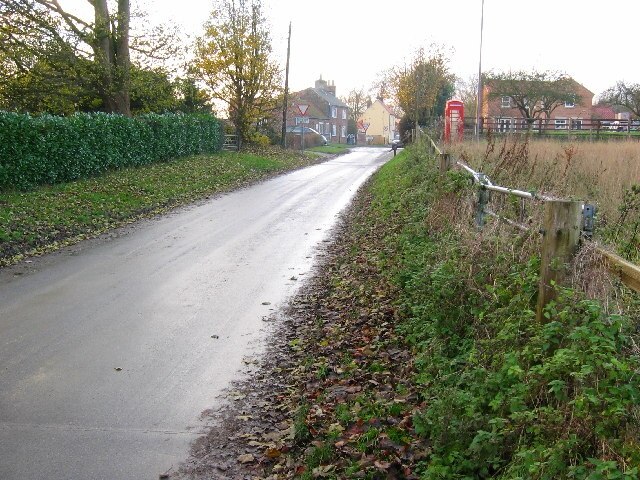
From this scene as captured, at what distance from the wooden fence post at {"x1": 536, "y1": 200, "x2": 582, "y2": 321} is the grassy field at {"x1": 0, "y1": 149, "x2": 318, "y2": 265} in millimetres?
9385

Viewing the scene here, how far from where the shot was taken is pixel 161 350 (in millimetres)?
7055

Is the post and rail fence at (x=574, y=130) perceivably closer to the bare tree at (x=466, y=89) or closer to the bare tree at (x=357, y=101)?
the bare tree at (x=466, y=89)

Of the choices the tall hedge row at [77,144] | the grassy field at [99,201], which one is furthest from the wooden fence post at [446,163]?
the tall hedge row at [77,144]

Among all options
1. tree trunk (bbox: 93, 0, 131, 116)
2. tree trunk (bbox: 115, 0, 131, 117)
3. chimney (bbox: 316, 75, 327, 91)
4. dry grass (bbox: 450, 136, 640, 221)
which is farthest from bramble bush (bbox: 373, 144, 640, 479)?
chimney (bbox: 316, 75, 327, 91)

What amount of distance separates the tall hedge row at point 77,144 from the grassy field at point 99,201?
1.52ft

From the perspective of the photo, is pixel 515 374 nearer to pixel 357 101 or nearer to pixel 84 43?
pixel 84 43

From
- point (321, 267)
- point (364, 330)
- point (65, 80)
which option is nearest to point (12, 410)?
point (364, 330)

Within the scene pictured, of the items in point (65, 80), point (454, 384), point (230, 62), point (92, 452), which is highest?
point (230, 62)

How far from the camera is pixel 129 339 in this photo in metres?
7.34

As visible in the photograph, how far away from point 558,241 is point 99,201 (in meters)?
14.2

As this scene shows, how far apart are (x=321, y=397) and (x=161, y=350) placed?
7.29 feet

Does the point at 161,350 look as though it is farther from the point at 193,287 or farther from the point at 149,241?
the point at 149,241

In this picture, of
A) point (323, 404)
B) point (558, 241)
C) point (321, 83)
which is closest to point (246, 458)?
point (323, 404)

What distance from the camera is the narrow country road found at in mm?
4957
